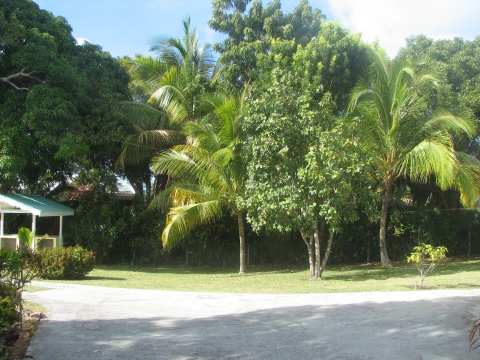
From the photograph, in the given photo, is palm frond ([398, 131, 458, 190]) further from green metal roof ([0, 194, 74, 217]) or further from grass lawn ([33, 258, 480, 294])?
green metal roof ([0, 194, 74, 217])

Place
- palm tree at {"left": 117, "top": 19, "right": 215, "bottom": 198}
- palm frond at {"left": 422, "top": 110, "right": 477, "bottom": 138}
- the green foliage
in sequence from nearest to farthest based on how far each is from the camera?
the green foliage
palm frond at {"left": 422, "top": 110, "right": 477, "bottom": 138}
palm tree at {"left": 117, "top": 19, "right": 215, "bottom": 198}

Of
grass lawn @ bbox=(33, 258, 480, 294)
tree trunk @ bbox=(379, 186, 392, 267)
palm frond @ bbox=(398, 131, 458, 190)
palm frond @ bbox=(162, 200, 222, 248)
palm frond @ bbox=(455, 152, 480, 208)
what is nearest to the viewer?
grass lawn @ bbox=(33, 258, 480, 294)

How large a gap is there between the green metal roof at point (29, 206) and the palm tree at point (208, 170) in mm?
4180

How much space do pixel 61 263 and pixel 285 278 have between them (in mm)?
6589

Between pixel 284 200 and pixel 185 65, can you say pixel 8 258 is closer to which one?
pixel 284 200

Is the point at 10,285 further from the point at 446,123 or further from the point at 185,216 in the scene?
the point at 446,123

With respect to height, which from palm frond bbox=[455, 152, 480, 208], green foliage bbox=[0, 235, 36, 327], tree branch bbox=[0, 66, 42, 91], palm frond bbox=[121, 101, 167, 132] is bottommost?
green foliage bbox=[0, 235, 36, 327]

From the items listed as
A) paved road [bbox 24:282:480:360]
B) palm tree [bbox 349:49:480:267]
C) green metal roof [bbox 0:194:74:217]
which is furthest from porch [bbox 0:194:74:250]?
palm tree [bbox 349:49:480:267]

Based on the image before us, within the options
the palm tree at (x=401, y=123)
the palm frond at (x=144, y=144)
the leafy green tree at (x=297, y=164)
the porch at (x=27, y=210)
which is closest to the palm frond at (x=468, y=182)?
the palm tree at (x=401, y=123)

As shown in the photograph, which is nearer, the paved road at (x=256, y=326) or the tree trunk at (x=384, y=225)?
the paved road at (x=256, y=326)

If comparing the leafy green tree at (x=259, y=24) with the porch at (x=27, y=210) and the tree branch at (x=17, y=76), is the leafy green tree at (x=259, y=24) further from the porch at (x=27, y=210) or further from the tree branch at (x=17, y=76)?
the porch at (x=27, y=210)

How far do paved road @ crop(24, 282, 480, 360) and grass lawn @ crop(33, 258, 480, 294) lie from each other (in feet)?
7.20

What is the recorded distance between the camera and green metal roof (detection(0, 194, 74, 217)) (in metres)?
17.4

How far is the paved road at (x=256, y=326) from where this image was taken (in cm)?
634
